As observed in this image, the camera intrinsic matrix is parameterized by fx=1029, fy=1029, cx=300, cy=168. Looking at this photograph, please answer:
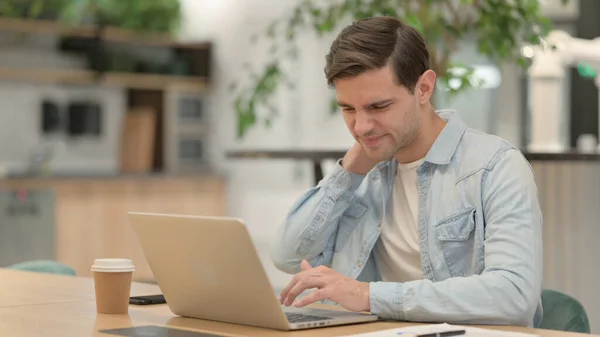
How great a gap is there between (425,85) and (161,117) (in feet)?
19.0

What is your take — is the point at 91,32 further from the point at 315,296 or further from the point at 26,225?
the point at 315,296

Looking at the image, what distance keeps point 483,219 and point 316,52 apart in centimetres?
506

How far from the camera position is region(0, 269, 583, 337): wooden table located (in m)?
1.77

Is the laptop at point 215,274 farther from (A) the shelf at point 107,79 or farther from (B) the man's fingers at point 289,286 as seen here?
(A) the shelf at point 107,79

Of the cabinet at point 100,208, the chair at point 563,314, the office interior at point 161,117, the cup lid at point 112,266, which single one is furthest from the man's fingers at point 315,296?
the cabinet at point 100,208

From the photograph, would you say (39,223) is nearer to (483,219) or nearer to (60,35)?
(60,35)

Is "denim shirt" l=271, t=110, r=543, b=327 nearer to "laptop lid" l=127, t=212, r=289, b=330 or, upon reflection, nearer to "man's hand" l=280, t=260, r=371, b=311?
"man's hand" l=280, t=260, r=371, b=311

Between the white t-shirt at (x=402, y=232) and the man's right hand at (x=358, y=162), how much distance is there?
0.07 m

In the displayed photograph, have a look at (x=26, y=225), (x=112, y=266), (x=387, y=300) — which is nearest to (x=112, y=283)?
(x=112, y=266)

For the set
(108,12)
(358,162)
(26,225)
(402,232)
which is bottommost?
(26,225)

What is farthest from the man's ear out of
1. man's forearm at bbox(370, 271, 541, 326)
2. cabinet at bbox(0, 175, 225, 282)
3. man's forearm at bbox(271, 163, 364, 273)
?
cabinet at bbox(0, 175, 225, 282)

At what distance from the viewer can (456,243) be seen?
2.17 meters

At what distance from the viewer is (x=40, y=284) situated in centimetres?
257

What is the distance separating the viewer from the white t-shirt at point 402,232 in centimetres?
231
